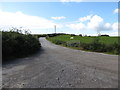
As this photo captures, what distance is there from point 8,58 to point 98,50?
982cm

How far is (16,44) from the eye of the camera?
9.89 metres

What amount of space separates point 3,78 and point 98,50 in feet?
37.1

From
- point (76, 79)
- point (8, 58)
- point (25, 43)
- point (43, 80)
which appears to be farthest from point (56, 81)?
point (25, 43)

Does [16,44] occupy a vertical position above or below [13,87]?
above

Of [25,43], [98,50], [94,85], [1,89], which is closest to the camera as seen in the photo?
[1,89]

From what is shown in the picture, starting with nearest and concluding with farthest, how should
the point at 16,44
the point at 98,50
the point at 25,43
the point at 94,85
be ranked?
the point at 94,85, the point at 16,44, the point at 25,43, the point at 98,50

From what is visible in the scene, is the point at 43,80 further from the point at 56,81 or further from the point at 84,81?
the point at 84,81

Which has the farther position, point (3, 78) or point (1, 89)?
point (3, 78)

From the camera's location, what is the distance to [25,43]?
11.1 m

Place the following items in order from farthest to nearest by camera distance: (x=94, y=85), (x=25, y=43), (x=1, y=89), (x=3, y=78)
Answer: (x=25, y=43) → (x=3, y=78) → (x=94, y=85) → (x=1, y=89)

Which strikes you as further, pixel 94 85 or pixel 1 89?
pixel 94 85

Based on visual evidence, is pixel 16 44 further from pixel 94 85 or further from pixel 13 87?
pixel 94 85

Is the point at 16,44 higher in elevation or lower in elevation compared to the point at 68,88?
higher

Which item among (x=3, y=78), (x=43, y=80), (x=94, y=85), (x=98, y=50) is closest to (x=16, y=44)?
(x=3, y=78)
